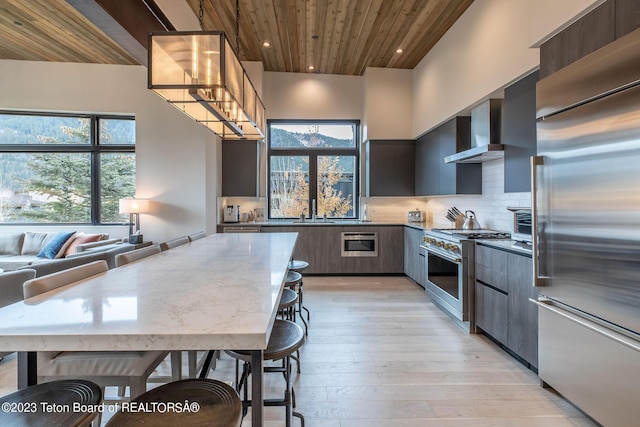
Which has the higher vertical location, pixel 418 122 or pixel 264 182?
pixel 418 122

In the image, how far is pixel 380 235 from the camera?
5.29 metres

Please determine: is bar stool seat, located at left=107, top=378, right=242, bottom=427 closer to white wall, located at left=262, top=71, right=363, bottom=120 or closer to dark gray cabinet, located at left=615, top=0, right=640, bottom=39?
dark gray cabinet, located at left=615, top=0, right=640, bottom=39

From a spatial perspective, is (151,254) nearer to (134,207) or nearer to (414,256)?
(134,207)

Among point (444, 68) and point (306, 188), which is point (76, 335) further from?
point (306, 188)

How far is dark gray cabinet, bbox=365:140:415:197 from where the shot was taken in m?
5.46

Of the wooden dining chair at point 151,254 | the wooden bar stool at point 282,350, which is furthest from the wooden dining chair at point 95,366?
the wooden bar stool at point 282,350

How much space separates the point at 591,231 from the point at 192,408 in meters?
2.02

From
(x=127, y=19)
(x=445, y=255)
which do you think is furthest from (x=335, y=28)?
(x=445, y=255)

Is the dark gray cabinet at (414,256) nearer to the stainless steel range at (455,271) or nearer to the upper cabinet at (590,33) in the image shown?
the stainless steel range at (455,271)

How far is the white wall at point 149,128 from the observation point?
15.9 ft

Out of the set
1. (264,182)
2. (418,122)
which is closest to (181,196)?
(264,182)

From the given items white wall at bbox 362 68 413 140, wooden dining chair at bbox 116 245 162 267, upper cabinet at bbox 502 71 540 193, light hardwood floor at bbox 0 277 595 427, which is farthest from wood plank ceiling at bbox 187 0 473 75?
light hardwood floor at bbox 0 277 595 427

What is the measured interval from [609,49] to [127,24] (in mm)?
3301

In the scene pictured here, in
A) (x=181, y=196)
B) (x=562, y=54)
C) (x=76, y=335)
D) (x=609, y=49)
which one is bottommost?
(x=76, y=335)
